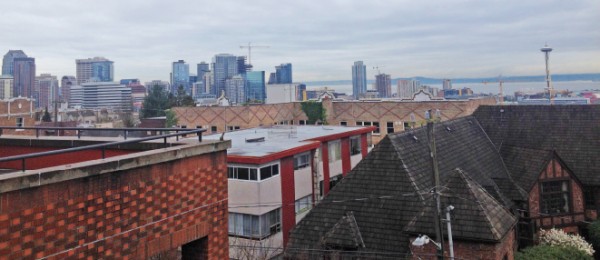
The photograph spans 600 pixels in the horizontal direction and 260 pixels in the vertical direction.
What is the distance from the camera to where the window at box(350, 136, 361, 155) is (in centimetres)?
3569

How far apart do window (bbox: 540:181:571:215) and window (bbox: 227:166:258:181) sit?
14.5m

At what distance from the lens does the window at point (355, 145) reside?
3569 cm

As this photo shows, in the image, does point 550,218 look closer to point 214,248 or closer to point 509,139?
point 509,139

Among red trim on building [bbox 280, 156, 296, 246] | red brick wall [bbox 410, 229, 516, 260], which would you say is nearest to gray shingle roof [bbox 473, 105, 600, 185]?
red trim on building [bbox 280, 156, 296, 246]

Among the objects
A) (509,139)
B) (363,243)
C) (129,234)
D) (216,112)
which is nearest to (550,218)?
(509,139)

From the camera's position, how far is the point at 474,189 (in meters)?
17.9

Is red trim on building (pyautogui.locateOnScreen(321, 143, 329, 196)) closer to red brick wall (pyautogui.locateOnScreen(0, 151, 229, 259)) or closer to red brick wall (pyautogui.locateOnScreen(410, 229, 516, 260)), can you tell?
red brick wall (pyautogui.locateOnScreen(410, 229, 516, 260))

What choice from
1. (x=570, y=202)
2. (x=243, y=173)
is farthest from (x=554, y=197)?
(x=243, y=173)

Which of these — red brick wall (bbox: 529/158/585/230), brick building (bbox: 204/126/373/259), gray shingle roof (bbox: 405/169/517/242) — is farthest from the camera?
brick building (bbox: 204/126/373/259)

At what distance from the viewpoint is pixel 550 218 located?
23.9 m

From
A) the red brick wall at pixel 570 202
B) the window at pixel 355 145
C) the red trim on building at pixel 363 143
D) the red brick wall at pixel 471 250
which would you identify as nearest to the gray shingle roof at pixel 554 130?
the red brick wall at pixel 570 202

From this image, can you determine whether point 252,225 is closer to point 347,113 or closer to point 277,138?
point 277,138

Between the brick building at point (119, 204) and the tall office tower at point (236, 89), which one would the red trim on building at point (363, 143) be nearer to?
the brick building at point (119, 204)

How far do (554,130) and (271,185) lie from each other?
19.1 m
